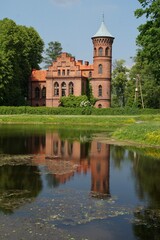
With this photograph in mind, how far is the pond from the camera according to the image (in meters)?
9.39

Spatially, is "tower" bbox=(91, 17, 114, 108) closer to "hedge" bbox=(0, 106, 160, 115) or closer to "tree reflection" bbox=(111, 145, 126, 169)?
"hedge" bbox=(0, 106, 160, 115)

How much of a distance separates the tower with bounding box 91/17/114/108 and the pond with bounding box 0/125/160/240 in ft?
165

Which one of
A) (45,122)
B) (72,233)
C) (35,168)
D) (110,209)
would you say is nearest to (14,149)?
(35,168)

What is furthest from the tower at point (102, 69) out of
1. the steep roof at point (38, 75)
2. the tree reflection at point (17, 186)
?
the tree reflection at point (17, 186)

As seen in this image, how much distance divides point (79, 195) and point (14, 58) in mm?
55674

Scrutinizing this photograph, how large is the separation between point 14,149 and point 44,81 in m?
55.7

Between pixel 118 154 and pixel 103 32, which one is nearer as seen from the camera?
pixel 118 154

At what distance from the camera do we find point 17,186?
545 inches

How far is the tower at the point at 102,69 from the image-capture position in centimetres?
7325

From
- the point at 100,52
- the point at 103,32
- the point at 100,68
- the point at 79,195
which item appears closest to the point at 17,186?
the point at 79,195

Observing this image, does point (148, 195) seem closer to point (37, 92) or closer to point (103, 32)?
point (103, 32)

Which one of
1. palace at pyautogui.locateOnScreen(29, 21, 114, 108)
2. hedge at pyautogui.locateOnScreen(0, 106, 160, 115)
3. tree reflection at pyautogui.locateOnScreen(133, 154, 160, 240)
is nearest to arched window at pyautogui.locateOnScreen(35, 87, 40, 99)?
palace at pyautogui.locateOnScreen(29, 21, 114, 108)

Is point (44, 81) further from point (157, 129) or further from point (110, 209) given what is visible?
point (110, 209)

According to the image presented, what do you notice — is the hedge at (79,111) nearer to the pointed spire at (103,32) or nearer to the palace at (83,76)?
the palace at (83,76)
